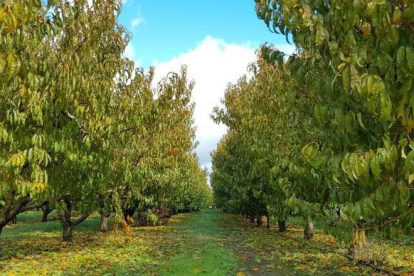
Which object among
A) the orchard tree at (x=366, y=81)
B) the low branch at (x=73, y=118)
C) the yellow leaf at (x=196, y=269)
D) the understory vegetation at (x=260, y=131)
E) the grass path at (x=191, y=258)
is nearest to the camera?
the orchard tree at (x=366, y=81)

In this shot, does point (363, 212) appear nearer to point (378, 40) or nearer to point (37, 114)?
point (378, 40)

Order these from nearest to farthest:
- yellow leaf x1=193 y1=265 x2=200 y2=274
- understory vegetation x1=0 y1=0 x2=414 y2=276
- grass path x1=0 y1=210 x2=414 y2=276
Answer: understory vegetation x1=0 y1=0 x2=414 y2=276 < yellow leaf x1=193 y1=265 x2=200 y2=274 < grass path x1=0 y1=210 x2=414 y2=276

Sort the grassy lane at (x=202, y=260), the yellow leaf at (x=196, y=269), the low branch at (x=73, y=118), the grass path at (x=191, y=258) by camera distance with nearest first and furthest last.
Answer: the low branch at (x=73, y=118) < the yellow leaf at (x=196, y=269) < the grassy lane at (x=202, y=260) < the grass path at (x=191, y=258)

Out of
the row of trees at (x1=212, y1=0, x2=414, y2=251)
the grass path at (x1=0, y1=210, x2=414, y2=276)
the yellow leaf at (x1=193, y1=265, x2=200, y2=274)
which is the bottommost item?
the grass path at (x1=0, y1=210, x2=414, y2=276)

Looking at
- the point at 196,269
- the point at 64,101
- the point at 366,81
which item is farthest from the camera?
the point at 196,269

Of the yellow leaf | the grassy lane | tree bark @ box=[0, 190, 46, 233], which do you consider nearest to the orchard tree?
the yellow leaf

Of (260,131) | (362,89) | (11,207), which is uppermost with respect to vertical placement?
(260,131)

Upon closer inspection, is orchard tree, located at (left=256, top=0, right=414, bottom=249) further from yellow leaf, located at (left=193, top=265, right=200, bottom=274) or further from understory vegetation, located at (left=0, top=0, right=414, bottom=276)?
yellow leaf, located at (left=193, top=265, right=200, bottom=274)

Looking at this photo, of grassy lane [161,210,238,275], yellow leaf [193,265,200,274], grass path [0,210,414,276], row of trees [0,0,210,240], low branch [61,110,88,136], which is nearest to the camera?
row of trees [0,0,210,240]

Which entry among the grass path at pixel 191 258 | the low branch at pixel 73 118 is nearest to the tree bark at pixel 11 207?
the grass path at pixel 191 258

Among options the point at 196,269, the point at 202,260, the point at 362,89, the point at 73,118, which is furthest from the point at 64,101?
the point at 202,260

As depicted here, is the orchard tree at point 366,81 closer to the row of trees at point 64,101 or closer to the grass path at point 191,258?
the row of trees at point 64,101

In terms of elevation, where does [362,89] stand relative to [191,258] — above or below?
above

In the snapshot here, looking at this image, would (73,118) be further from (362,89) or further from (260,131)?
(260,131)
